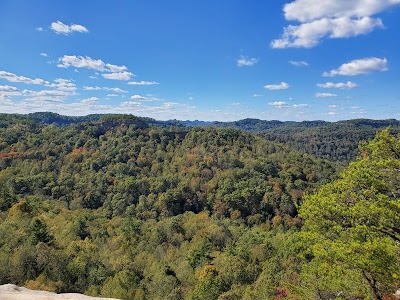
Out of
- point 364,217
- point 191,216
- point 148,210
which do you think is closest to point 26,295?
point 364,217

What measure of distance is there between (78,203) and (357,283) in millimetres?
121569

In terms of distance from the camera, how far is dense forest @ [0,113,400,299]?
1438 cm

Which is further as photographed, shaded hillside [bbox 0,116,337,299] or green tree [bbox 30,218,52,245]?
green tree [bbox 30,218,52,245]

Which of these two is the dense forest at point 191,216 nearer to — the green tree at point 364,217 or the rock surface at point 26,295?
the green tree at point 364,217

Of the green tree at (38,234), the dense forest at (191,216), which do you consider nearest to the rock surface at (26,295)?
the dense forest at (191,216)

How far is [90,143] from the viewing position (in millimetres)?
175000

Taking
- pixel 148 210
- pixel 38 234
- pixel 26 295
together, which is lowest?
pixel 148 210

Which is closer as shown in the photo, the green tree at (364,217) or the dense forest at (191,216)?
the green tree at (364,217)

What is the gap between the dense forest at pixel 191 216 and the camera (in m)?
14.4

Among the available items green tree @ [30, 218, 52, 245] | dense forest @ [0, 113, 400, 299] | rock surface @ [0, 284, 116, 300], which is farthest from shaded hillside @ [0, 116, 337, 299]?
rock surface @ [0, 284, 116, 300]

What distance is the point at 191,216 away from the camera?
113125mm

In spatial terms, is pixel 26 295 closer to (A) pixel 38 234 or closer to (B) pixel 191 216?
(A) pixel 38 234

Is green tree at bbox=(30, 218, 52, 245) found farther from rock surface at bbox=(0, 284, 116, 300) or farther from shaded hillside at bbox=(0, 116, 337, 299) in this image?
rock surface at bbox=(0, 284, 116, 300)

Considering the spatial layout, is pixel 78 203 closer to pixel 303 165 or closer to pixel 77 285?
pixel 77 285
